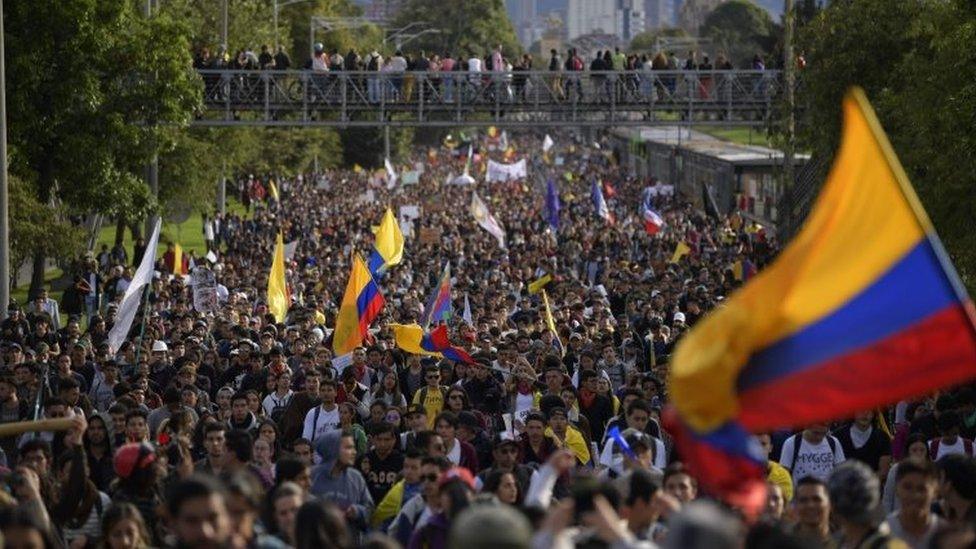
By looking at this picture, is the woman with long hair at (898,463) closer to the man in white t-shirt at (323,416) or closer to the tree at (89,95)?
the man in white t-shirt at (323,416)

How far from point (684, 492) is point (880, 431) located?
4443 millimetres

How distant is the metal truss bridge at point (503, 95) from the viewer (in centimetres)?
→ 5116

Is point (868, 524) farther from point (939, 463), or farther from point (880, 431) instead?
point (880, 431)

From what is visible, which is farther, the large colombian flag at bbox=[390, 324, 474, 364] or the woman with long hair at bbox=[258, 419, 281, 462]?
the large colombian flag at bbox=[390, 324, 474, 364]

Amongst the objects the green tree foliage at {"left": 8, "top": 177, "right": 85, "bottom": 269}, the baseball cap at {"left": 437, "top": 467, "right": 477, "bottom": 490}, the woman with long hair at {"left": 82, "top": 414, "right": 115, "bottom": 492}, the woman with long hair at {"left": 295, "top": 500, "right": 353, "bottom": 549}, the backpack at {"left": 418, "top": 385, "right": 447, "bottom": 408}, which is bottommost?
the green tree foliage at {"left": 8, "top": 177, "right": 85, "bottom": 269}

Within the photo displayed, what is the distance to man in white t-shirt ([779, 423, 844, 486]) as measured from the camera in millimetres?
13180

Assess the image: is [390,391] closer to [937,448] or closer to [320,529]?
[937,448]

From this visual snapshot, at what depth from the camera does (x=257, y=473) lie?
481 inches

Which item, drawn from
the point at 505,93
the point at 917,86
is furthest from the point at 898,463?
the point at 505,93

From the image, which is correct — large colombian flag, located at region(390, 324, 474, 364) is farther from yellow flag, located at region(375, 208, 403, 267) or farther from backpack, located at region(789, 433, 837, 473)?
yellow flag, located at region(375, 208, 403, 267)

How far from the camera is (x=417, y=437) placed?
12656mm

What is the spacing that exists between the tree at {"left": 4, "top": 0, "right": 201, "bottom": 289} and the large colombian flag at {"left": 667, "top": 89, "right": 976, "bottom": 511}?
91.3 ft

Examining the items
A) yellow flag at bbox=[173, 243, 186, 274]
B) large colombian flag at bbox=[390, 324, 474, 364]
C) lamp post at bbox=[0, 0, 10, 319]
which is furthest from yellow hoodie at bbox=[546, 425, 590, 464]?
yellow flag at bbox=[173, 243, 186, 274]

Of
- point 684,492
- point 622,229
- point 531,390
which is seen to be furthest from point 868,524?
point 622,229
